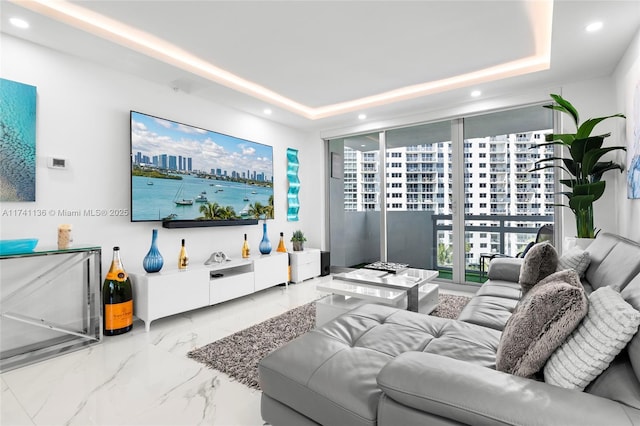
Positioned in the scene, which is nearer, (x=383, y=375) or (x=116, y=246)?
(x=383, y=375)

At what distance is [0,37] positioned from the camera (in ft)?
8.00

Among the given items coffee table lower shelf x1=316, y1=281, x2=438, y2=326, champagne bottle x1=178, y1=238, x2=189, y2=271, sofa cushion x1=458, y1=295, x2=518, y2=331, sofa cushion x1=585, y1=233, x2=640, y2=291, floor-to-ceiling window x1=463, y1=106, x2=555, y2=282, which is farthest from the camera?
floor-to-ceiling window x1=463, y1=106, x2=555, y2=282

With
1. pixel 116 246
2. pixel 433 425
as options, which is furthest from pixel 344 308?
pixel 116 246

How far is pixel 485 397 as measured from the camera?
91 centimetres

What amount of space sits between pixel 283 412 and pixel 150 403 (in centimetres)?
95

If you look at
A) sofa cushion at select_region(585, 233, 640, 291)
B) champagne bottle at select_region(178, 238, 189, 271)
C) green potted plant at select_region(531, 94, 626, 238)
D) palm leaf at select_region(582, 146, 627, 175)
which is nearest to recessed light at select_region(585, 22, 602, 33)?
green potted plant at select_region(531, 94, 626, 238)

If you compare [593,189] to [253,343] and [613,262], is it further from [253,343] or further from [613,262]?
[253,343]

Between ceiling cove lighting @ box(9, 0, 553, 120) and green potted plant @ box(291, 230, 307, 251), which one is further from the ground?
ceiling cove lighting @ box(9, 0, 553, 120)

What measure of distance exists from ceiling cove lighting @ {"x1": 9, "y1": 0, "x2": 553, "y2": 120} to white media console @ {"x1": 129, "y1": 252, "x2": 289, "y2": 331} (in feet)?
6.77

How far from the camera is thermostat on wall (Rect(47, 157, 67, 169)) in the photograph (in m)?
2.64

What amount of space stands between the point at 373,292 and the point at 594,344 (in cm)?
179

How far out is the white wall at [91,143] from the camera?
2594 mm

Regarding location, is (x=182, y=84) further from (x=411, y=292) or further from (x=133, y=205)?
(x=411, y=292)

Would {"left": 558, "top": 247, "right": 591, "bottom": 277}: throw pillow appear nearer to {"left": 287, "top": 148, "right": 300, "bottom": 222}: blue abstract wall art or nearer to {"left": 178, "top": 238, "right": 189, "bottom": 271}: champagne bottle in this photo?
{"left": 178, "top": 238, "right": 189, "bottom": 271}: champagne bottle
